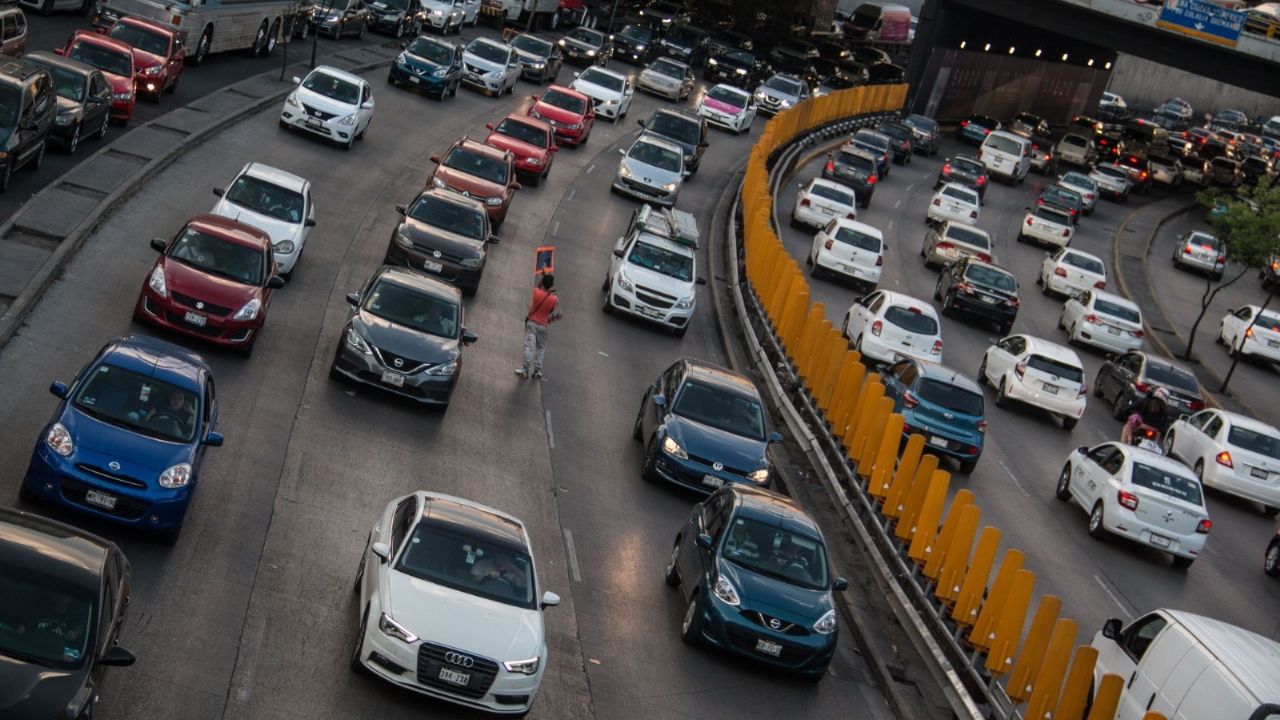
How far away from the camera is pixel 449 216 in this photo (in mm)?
28578

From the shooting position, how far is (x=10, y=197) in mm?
25531

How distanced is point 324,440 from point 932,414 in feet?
35.1

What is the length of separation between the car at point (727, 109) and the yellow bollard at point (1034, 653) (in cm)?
4184

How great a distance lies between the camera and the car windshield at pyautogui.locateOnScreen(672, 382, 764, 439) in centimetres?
2150

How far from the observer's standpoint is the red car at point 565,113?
45.5 metres

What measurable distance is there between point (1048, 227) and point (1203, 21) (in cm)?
1121

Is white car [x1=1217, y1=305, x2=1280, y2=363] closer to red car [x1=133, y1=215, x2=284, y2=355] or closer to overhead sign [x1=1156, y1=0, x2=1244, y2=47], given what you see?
overhead sign [x1=1156, y1=0, x2=1244, y2=47]

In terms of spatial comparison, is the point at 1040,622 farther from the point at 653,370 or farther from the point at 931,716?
the point at 653,370

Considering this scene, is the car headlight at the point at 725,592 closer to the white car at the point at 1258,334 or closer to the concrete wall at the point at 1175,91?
the white car at the point at 1258,334

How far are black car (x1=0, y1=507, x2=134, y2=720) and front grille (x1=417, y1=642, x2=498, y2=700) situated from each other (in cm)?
270

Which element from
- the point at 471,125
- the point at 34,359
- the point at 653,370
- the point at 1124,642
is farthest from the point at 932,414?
the point at 471,125

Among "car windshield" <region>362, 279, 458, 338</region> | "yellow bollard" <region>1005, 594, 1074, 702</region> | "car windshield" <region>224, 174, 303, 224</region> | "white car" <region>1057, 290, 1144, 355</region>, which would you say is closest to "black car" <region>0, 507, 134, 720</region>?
"yellow bollard" <region>1005, 594, 1074, 702</region>

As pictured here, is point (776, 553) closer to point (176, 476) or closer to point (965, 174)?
point (176, 476)

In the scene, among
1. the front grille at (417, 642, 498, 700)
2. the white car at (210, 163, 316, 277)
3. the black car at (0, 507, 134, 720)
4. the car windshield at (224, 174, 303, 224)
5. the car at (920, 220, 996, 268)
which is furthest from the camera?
the car at (920, 220, 996, 268)
